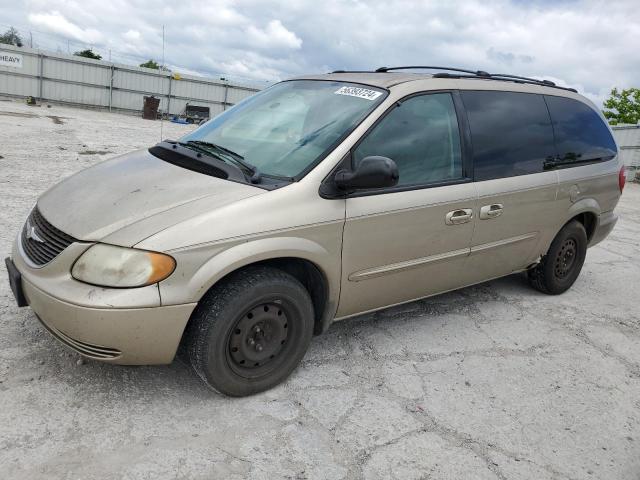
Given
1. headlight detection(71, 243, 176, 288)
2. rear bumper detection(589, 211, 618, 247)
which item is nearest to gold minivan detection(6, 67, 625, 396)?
headlight detection(71, 243, 176, 288)

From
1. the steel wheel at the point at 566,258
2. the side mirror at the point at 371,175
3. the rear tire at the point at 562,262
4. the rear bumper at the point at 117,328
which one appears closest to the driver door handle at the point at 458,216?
the side mirror at the point at 371,175

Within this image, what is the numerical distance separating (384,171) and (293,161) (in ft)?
1.72

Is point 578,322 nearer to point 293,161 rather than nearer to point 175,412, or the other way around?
point 293,161

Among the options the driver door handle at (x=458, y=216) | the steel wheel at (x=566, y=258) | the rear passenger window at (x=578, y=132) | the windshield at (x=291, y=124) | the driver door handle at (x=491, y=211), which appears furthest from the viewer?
the steel wheel at (x=566, y=258)

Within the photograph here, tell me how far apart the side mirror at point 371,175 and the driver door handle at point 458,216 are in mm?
722

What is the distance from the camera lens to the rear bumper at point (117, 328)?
226 centimetres

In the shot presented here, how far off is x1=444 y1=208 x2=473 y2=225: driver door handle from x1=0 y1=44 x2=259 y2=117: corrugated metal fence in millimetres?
25539

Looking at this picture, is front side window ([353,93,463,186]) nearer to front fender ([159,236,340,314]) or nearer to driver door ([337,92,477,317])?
driver door ([337,92,477,317])

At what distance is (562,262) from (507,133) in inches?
56.9

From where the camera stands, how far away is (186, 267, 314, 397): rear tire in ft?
8.07

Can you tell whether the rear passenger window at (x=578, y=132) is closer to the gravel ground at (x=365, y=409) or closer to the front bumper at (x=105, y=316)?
the gravel ground at (x=365, y=409)

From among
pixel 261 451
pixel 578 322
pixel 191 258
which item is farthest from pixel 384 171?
pixel 578 322

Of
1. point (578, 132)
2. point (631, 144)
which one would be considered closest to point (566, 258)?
Result: point (578, 132)

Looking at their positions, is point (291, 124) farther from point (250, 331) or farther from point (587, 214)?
point (587, 214)
